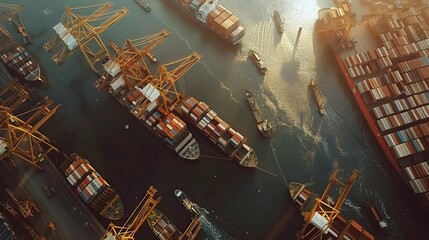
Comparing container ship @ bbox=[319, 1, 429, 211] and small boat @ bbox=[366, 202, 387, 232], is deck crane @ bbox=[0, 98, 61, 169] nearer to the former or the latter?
small boat @ bbox=[366, 202, 387, 232]

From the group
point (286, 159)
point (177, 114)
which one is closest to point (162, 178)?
point (177, 114)

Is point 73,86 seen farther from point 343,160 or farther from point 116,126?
point 343,160

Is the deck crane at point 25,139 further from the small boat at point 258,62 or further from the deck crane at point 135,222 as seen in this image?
the small boat at point 258,62

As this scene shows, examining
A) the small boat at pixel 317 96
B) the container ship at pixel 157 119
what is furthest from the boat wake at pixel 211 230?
the small boat at pixel 317 96

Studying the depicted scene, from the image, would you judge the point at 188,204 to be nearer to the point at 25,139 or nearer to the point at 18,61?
the point at 25,139

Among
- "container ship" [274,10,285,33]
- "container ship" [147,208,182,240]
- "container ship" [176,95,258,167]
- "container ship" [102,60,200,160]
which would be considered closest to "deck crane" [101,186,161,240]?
"container ship" [147,208,182,240]

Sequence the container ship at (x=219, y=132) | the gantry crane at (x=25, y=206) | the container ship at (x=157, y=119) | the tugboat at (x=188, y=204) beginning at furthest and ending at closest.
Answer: the container ship at (x=219, y=132)
the container ship at (x=157, y=119)
the tugboat at (x=188, y=204)
the gantry crane at (x=25, y=206)
